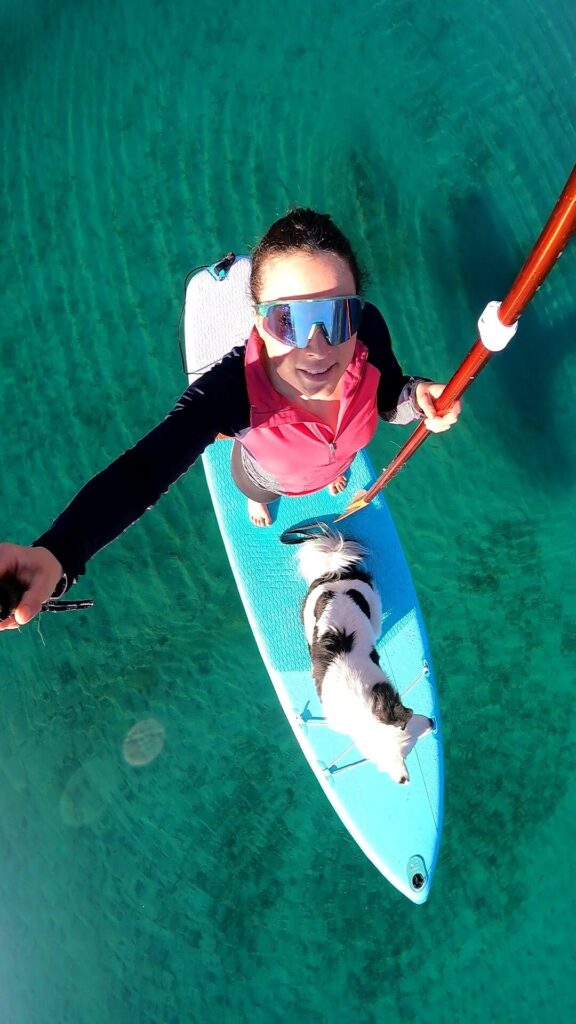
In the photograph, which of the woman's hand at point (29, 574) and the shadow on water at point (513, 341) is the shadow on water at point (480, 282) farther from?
the woman's hand at point (29, 574)

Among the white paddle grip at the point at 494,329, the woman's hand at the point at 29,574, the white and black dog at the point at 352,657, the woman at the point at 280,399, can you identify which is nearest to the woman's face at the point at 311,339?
the woman at the point at 280,399

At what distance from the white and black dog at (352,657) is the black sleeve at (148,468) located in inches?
42.0

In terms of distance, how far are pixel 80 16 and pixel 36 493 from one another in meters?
3.22

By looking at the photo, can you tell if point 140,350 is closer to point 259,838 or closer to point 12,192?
point 12,192

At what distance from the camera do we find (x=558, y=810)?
375 cm

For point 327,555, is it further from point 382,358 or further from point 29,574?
point 29,574

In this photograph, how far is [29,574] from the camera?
136cm

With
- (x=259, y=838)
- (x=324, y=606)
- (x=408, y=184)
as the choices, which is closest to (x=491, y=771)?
(x=259, y=838)

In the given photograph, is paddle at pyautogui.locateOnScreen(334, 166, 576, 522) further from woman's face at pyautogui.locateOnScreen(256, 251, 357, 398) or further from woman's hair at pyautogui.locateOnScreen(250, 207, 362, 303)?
woman's hair at pyautogui.locateOnScreen(250, 207, 362, 303)

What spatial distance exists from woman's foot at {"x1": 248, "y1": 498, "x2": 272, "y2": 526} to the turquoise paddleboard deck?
48 mm

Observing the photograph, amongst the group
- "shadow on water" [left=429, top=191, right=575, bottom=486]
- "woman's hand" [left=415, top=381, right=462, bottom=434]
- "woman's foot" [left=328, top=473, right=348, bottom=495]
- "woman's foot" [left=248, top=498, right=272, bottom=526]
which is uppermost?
"shadow on water" [left=429, top=191, right=575, bottom=486]

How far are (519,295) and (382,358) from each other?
1021 millimetres

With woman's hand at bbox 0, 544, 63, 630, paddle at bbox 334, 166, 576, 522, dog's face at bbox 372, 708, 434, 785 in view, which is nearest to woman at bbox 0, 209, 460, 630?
woman's hand at bbox 0, 544, 63, 630

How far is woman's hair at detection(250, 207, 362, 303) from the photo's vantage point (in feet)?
5.80
